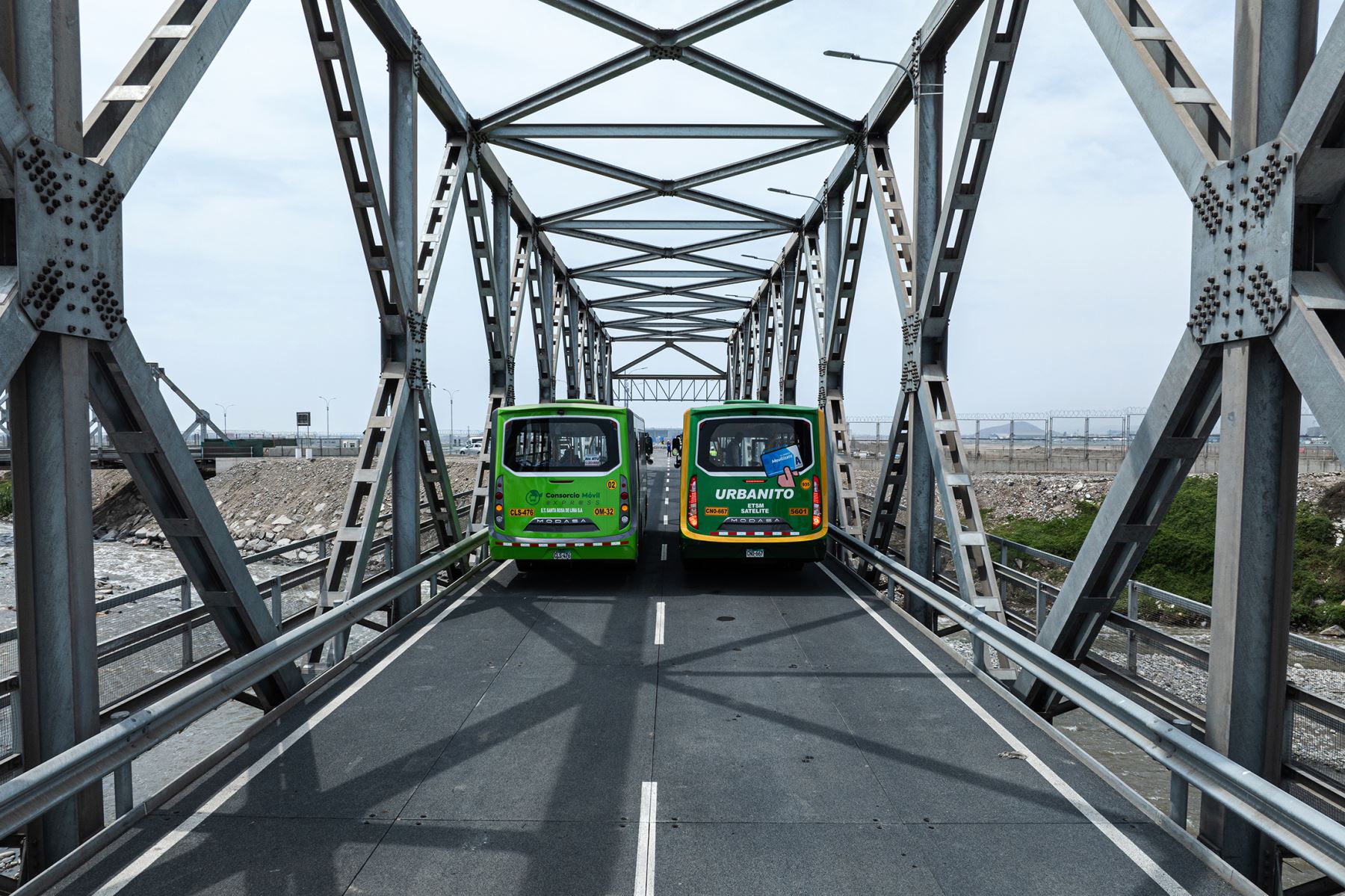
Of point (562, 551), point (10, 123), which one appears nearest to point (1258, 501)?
point (10, 123)

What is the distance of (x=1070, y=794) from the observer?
5.64m

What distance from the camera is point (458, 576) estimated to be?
13766 mm

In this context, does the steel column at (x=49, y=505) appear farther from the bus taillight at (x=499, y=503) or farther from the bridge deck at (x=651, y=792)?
the bus taillight at (x=499, y=503)

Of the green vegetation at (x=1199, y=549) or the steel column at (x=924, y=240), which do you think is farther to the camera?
the green vegetation at (x=1199, y=549)

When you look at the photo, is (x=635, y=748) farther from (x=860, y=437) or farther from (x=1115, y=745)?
(x=860, y=437)

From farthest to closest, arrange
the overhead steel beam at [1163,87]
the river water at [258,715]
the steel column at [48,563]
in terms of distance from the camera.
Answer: the river water at [258,715]
the overhead steel beam at [1163,87]
the steel column at [48,563]

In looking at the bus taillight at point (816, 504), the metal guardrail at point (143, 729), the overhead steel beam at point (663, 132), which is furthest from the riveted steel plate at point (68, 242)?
the overhead steel beam at point (663, 132)

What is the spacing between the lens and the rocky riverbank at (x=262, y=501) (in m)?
36.5

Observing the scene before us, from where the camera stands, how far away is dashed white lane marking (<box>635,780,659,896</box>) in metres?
4.52

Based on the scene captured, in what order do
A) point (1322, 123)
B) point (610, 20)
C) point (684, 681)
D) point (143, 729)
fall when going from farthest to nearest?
point (610, 20), point (684, 681), point (143, 729), point (1322, 123)

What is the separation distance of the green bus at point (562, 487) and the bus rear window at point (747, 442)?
4.38 ft

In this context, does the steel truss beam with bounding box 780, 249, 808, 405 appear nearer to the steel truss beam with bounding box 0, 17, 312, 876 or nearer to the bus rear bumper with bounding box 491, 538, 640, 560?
the bus rear bumper with bounding box 491, 538, 640, 560

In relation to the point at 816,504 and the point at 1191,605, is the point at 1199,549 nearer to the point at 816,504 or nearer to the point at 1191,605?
the point at 816,504

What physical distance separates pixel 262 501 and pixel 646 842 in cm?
4225
